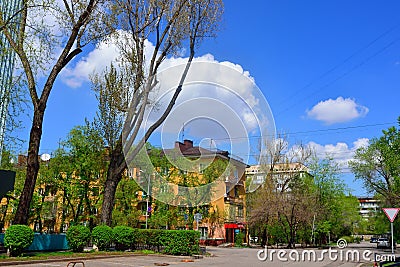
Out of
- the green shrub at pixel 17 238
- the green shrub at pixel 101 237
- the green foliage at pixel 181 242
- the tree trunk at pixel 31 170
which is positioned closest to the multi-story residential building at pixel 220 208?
the green foliage at pixel 181 242

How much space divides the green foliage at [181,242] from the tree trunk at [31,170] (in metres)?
8.89

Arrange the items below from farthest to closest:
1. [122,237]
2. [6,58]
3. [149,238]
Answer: [149,238] < [122,237] < [6,58]

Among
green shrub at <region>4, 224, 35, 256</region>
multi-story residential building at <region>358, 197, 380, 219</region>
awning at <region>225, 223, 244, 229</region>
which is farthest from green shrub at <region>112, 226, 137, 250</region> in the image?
multi-story residential building at <region>358, 197, 380, 219</region>

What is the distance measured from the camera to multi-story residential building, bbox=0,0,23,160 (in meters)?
18.5

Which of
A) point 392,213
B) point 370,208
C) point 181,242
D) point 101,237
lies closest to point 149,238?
point 181,242

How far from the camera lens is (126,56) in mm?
25578

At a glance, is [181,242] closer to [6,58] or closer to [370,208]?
[6,58]

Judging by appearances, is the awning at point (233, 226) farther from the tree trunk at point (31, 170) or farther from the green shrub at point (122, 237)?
the tree trunk at point (31, 170)

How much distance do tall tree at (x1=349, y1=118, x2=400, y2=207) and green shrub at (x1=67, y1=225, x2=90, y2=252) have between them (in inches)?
1315

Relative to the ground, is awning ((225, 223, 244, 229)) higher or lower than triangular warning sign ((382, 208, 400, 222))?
lower

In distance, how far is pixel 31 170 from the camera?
2002 centimetres

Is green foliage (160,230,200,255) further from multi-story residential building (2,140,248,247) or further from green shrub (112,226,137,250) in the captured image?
multi-story residential building (2,140,248,247)

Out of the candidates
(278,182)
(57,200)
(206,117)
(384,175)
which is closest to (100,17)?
(206,117)

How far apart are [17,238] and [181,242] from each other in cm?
993
